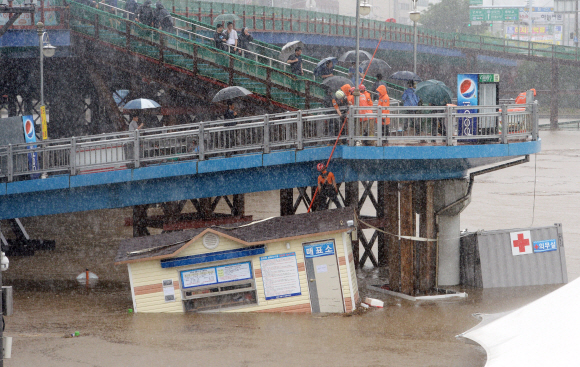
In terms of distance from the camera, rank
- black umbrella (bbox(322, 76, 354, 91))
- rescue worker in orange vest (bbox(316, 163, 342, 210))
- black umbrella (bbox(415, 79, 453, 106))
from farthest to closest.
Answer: black umbrella (bbox(322, 76, 354, 91)), black umbrella (bbox(415, 79, 453, 106)), rescue worker in orange vest (bbox(316, 163, 342, 210))

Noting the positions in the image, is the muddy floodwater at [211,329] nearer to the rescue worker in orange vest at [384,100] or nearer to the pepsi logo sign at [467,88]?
the rescue worker in orange vest at [384,100]

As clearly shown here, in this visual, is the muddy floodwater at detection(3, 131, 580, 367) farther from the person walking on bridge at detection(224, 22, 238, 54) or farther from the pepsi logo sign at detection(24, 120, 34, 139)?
the person walking on bridge at detection(224, 22, 238, 54)

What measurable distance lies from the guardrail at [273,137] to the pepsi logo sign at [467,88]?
44cm

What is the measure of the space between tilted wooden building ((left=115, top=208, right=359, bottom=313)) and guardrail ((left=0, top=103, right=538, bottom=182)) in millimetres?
1987

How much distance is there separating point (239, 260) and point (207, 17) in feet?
82.6

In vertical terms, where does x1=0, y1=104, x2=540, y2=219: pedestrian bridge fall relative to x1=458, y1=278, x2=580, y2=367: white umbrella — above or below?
above

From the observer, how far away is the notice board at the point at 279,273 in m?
17.7

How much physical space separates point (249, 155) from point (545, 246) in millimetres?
8076

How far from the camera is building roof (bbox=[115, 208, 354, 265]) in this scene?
57.1 ft

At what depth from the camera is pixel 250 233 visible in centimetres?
1778

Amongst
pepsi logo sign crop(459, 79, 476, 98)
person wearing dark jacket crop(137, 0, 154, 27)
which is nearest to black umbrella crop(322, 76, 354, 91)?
pepsi logo sign crop(459, 79, 476, 98)

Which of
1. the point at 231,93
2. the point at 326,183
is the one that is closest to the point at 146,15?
the point at 231,93

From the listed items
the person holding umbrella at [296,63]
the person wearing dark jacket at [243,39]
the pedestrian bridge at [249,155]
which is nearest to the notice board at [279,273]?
the pedestrian bridge at [249,155]

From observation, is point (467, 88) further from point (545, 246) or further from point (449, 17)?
point (449, 17)
